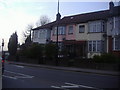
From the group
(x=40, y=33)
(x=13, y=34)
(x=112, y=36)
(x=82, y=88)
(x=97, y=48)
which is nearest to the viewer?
(x=82, y=88)

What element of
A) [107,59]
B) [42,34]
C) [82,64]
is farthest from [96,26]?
[42,34]

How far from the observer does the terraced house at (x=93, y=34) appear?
33609 mm

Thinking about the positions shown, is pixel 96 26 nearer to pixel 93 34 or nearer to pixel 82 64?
pixel 93 34

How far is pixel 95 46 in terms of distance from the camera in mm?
36812

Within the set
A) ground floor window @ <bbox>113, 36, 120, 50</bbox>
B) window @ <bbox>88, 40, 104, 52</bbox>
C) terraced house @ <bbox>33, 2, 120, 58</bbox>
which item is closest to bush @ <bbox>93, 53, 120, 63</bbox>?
terraced house @ <bbox>33, 2, 120, 58</bbox>

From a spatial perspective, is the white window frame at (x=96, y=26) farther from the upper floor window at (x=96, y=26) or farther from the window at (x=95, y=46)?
the window at (x=95, y=46)

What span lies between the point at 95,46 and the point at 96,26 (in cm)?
330

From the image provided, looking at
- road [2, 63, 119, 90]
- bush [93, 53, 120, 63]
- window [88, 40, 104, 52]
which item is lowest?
road [2, 63, 119, 90]

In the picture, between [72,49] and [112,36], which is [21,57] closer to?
[72,49]

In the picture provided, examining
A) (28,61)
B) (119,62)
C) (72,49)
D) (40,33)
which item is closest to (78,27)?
(72,49)

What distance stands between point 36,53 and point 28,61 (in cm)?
319

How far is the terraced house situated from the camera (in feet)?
110

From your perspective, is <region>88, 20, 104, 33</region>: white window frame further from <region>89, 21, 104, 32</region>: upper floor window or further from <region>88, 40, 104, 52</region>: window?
<region>88, 40, 104, 52</region>: window

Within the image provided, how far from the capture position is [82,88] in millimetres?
10930
